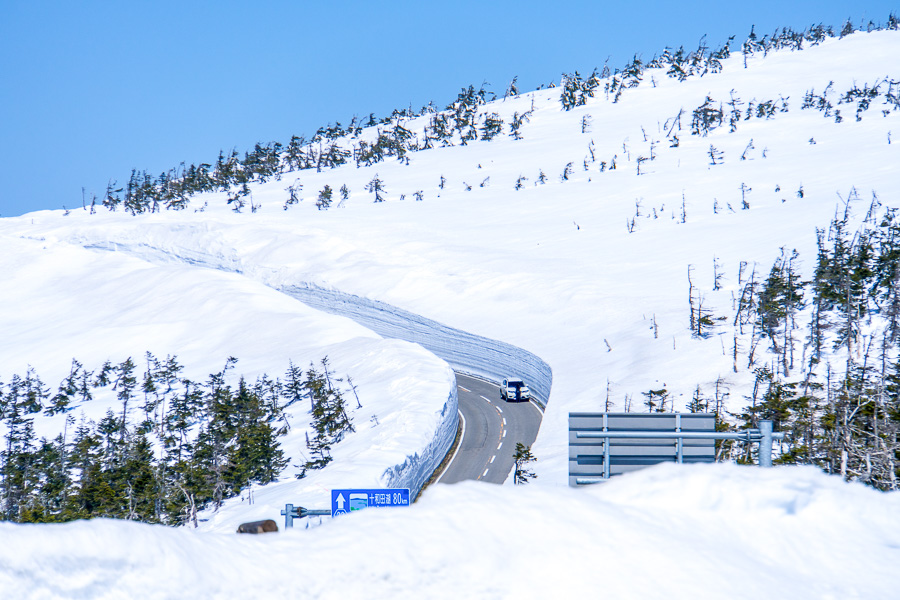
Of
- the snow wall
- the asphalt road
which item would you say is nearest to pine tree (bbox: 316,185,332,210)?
the asphalt road

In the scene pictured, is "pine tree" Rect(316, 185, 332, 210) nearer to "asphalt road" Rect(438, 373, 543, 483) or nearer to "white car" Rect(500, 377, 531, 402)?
"asphalt road" Rect(438, 373, 543, 483)

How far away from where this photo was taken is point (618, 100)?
154m

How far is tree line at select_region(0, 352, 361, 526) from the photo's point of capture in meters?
32.6

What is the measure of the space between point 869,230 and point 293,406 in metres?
49.5

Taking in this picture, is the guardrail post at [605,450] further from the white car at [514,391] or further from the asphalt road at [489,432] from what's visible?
the white car at [514,391]

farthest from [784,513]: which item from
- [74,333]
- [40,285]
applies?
[40,285]

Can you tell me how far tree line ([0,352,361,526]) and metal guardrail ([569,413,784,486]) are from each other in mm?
14979

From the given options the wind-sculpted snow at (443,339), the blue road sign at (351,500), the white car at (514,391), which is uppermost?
the wind-sculpted snow at (443,339)

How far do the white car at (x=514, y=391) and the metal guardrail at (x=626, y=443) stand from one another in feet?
125

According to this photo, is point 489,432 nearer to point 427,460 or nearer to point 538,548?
point 427,460

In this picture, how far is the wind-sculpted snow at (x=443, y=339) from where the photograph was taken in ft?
180

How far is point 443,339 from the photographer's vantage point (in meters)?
64.8

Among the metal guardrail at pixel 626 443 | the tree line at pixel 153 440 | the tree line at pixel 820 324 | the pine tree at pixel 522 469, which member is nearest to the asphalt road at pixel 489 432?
the pine tree at pixel 522 469

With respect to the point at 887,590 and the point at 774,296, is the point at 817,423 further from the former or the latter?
the point at 887,590
